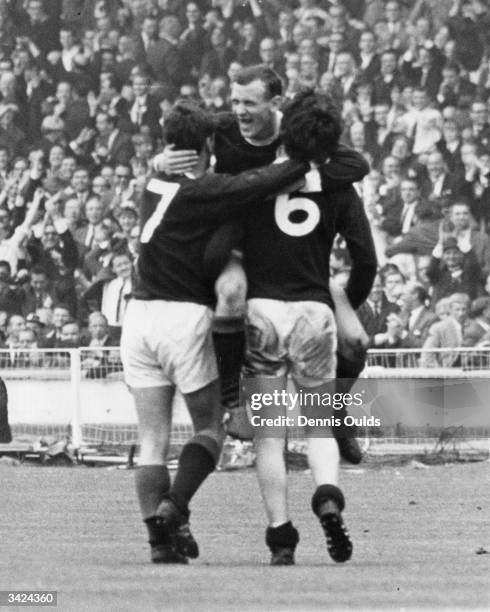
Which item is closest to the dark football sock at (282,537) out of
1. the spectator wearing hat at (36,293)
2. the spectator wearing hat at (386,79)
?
the spectator wearing hat at (386,79)

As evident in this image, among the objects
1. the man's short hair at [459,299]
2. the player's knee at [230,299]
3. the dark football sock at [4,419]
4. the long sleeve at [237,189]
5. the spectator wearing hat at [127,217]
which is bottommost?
the dark football sock at [4,419]

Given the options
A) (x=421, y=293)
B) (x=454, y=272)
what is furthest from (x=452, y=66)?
(x=421, y=293)

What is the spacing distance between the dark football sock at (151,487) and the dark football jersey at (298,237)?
2.35ft

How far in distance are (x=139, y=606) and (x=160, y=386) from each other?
181cm

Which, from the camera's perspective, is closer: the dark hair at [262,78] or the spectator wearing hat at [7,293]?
the dark hair at [262,78]

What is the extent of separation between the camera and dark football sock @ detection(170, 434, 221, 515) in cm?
623

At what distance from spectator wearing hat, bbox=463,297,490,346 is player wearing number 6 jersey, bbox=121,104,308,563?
7.52 meters

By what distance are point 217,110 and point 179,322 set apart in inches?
430

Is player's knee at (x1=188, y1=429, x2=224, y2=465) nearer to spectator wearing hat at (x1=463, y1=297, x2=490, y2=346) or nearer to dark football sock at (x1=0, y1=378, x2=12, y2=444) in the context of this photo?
dark football sock at (x1=0, y1=378, x2=12, y2=444)

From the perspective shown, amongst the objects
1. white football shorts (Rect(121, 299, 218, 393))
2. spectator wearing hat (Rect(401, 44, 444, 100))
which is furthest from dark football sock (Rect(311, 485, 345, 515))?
spectator wearing hat (Rect(401, 44, 444, 100))

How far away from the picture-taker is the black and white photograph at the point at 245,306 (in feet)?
20.2

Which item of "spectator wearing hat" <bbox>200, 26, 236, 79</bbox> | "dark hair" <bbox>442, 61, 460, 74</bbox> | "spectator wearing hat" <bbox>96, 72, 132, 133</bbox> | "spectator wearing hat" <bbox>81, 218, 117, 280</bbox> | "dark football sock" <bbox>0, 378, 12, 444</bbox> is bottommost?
"dark football sock" <bbox>0, 378, 12, 444</bbox>

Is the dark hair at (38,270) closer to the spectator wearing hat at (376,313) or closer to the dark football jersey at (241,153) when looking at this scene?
the spectator wearing hat at (376,313)

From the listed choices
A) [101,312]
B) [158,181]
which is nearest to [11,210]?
[101,312]
